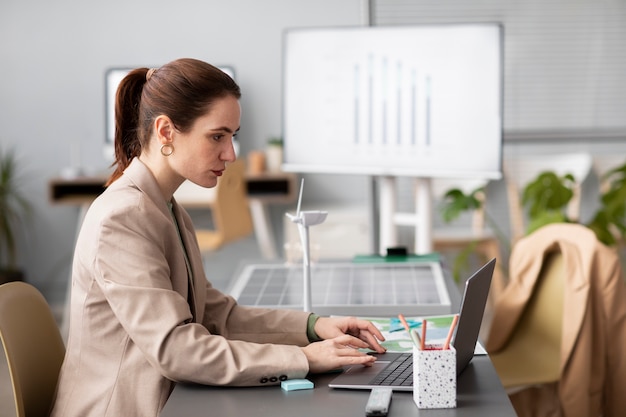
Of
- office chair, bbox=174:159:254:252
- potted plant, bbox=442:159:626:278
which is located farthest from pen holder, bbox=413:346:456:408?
office chair, bbox=174:159:254:252

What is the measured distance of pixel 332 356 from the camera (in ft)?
5.01

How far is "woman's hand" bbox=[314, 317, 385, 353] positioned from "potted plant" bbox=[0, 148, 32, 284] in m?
4.25

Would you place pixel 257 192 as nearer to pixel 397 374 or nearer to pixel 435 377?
pixel 397 374

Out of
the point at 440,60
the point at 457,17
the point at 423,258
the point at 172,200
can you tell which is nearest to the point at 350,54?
the point at 440,60

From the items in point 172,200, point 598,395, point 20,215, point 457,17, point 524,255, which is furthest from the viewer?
point 20,215

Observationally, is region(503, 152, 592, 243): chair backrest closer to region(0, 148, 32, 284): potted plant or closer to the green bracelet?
the green bracelet

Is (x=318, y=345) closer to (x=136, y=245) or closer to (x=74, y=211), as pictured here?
(x=136, y=245)

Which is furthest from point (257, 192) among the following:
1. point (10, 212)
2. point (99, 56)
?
point (10, 212)

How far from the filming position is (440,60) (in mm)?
2920

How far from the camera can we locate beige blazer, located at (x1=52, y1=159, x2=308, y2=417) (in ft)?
4.78

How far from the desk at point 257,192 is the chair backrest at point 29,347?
353 cm

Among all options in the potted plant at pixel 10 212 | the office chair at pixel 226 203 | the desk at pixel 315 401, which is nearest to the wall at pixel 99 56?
the potted plant at pixel 10 212

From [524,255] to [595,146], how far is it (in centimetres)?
162

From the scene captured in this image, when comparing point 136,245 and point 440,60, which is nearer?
point 136,245
